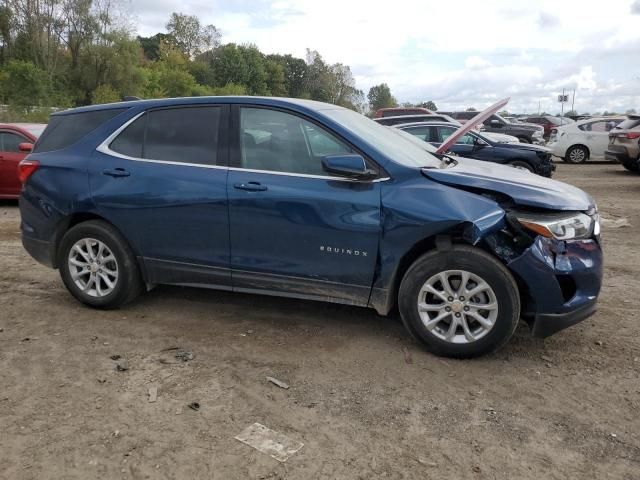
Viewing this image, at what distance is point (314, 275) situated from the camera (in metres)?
4.01

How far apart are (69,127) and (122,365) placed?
2.28 meters

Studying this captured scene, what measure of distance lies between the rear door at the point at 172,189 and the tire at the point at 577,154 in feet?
55.5

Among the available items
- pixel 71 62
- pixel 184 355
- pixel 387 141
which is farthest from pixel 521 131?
pixel 71 62

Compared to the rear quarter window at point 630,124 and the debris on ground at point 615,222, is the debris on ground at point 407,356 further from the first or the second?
the rear quarter window at point 630,124

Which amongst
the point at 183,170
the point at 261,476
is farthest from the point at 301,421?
the point at 183,170

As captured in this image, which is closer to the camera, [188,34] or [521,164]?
[521,164]

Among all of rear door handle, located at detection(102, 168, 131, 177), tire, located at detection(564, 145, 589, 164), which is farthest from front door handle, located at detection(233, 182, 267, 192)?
tire, located at detection(564, 145, 589, 164)

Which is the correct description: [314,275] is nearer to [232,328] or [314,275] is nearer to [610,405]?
[232,328]

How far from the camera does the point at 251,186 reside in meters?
4.06

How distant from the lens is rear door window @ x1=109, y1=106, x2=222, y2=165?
4.31 meters

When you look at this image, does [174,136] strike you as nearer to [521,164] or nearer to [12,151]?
[12,151]

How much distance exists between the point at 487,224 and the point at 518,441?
133 centimetres

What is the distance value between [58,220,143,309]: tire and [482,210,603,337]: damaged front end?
2.80 meters

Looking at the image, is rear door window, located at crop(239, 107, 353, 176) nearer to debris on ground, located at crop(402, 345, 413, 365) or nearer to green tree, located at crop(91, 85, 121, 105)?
debris on ground, located at crop(402, 345, 413, 365)
